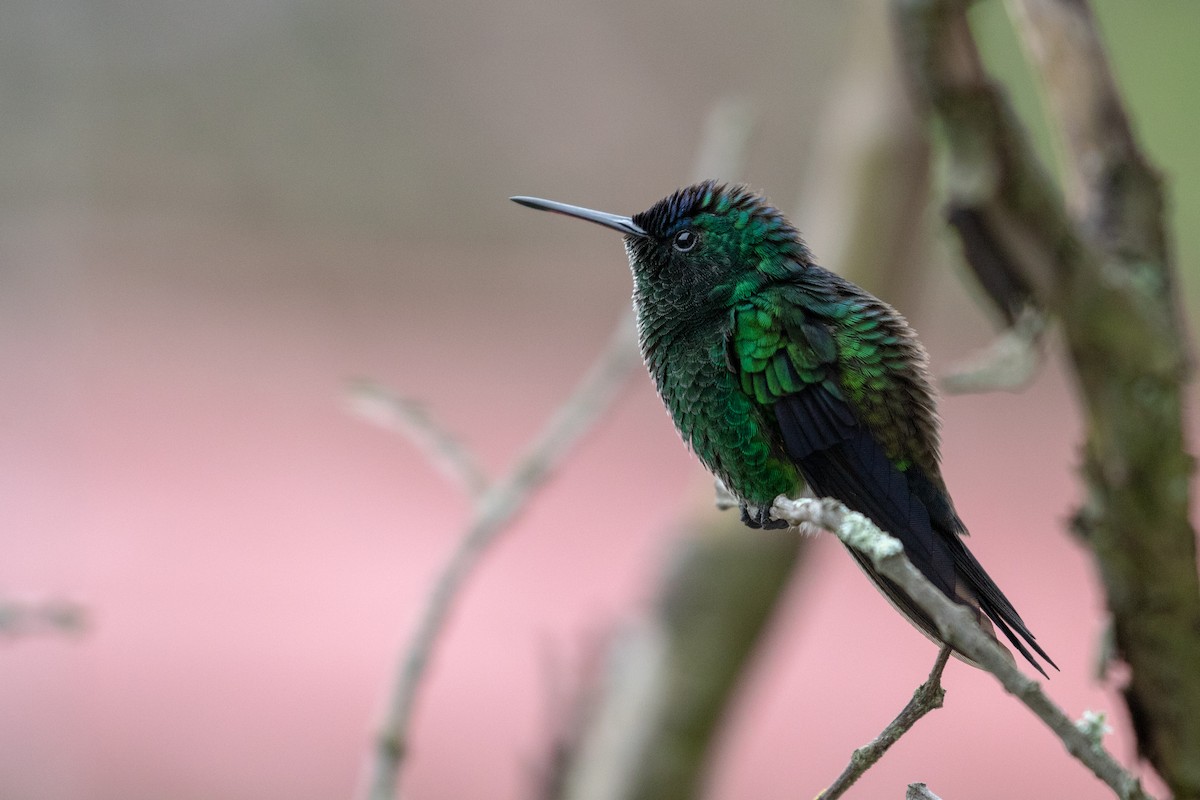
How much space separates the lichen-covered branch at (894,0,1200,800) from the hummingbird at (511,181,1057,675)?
1.37 ft

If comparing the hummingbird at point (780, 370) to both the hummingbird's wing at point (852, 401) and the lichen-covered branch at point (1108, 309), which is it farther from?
the lichen-covered branch at point (1108, 309)

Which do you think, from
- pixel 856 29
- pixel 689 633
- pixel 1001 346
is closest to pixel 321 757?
pixel 689 633

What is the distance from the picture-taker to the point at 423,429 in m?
1.79

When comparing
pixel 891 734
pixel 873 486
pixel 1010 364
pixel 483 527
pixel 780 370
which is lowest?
pixel 891 734

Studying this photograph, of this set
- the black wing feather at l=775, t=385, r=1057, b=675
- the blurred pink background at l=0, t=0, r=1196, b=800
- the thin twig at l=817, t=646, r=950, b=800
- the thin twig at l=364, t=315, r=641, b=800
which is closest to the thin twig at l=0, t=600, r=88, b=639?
the thin twig at l=364, t=315, r=641, b=800

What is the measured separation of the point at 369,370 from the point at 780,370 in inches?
237

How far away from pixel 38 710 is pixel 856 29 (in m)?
4.29

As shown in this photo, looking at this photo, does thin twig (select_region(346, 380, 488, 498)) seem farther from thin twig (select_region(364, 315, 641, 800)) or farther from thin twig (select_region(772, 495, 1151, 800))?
thin twig (select_region(772, 495, 1151, 800))

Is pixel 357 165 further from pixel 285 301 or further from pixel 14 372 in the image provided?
pixel 14 372

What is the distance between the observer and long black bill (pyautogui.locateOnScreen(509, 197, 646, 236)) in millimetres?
1061

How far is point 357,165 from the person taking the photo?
24.3 feet

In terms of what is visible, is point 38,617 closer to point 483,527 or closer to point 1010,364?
point 483,527

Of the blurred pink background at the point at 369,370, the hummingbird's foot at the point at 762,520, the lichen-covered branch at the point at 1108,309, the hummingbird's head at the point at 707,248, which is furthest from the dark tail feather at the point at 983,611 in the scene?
the blurred pink background at the point at 369,370

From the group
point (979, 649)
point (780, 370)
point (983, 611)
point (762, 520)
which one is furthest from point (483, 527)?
point (979, 649)
